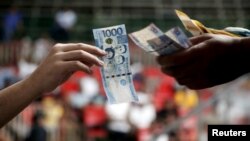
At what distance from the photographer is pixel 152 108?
19.2ft

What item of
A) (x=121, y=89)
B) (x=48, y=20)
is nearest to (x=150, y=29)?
(x=121, y=89)

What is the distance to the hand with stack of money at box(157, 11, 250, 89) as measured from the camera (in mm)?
1253

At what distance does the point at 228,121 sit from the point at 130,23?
4.43 meters

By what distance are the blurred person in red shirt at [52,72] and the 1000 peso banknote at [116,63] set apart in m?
0.04

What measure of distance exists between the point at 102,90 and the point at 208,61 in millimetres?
5085

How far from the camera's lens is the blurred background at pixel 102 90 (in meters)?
5.05

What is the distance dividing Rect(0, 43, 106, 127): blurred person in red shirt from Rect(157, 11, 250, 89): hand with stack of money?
0.19 metres

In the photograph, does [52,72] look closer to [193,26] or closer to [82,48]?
[82,48]

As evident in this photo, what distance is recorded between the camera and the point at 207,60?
1.27m

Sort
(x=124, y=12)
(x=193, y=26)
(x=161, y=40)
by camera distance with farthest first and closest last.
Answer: (x=124, y=12) → (x=193, y=26) → (x=161, y=40)

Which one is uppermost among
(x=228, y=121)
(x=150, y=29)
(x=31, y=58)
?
(x=31, y=58)

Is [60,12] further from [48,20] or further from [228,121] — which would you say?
[228,121]

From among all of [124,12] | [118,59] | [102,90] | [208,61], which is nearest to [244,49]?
[208,61]

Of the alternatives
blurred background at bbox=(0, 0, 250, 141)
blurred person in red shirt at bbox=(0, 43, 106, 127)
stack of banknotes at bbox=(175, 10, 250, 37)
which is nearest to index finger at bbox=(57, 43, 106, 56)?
blurred person in red shirt at bbox=(0, 43, 106, 127)
